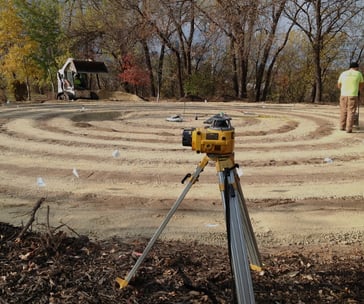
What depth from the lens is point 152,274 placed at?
2799 millimetres

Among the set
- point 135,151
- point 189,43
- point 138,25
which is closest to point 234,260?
point 135,151

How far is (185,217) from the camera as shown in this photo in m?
4.37

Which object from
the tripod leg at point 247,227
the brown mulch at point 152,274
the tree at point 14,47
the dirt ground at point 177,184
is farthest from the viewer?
the tree at point 14,47

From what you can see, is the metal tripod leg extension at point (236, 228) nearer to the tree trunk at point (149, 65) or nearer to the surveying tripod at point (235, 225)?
the surveying tripod at point (235, 225)

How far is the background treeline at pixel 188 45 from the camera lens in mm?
23234

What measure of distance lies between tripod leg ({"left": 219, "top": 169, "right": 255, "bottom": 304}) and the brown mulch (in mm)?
507

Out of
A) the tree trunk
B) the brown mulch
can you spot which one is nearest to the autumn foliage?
the tree trunk

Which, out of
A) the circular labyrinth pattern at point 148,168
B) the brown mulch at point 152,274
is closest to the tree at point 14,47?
the circular labyrinth pattern at point 148,168

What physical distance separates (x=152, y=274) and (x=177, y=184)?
295cm

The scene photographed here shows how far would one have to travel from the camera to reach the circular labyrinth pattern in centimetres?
484

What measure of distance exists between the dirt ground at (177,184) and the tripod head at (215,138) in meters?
1.63

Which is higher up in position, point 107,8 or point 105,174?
point 107,8

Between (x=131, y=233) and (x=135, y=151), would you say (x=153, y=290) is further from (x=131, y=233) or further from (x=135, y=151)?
(x=135, y=151)

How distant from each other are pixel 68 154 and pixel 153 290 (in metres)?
5.43
